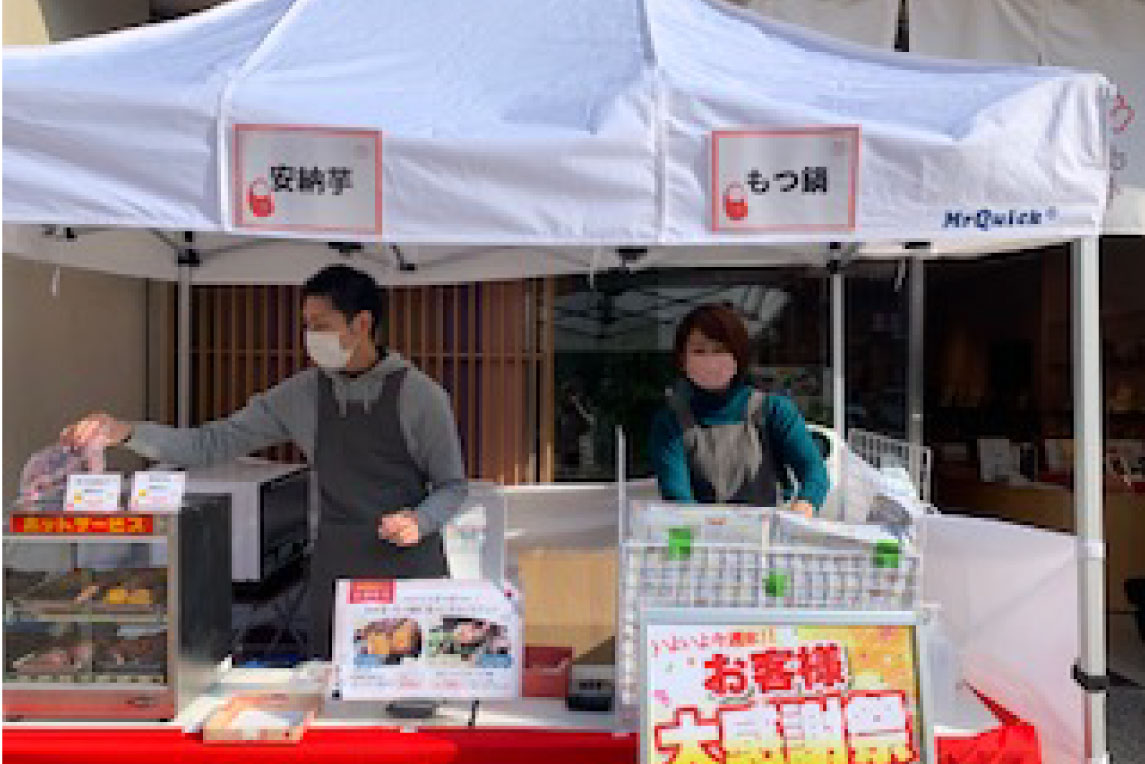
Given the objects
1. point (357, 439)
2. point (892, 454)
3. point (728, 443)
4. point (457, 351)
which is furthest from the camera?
point (457, 351)

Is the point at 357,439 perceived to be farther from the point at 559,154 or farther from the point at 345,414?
the point at 559,154

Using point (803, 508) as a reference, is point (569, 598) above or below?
below

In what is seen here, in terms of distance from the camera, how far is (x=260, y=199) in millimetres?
2334

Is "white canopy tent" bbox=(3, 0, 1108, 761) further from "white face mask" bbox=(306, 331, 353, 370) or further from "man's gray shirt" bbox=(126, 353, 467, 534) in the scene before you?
"man's gray shirt" bbox=(126, 353, 467, 534)

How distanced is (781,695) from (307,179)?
1.45 meters

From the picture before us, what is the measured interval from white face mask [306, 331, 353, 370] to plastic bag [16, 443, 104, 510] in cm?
55

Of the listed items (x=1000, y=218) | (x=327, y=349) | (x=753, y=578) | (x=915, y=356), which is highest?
(x=1000, y=218)

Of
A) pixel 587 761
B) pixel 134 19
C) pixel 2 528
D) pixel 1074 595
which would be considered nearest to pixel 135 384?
pixel 134 19

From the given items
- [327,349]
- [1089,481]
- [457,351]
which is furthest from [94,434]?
[457,351]

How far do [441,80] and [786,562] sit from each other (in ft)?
4.41

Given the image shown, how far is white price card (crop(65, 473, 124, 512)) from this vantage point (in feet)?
7.64

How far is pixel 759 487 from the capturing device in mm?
2969

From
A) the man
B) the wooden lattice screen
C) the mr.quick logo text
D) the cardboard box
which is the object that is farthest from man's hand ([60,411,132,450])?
the wooden lattice screen

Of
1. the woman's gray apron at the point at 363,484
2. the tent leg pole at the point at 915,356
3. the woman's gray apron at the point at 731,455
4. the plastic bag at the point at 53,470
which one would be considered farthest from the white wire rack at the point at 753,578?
the tent leg pole at the point at 915,356
